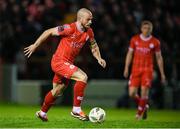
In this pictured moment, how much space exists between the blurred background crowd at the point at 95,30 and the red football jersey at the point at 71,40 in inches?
388

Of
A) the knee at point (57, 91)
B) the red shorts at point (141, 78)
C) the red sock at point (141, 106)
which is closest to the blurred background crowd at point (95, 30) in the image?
the red shorts at point (141, 78)

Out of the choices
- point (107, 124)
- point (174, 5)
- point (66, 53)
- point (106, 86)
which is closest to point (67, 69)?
point (66, 53)

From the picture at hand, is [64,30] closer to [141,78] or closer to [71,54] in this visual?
[71,54]

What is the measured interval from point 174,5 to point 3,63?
6521mm

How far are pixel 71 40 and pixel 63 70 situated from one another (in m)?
0.62

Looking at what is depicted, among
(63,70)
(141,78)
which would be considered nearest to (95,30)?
(141,78)

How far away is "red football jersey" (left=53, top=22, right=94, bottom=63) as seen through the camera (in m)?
13.4

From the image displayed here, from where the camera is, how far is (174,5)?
2516cm

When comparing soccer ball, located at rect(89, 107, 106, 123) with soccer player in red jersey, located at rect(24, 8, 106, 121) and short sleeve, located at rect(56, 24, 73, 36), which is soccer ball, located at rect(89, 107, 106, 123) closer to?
soccer player in red jersey, located at rect(24, 8, 106, 121)

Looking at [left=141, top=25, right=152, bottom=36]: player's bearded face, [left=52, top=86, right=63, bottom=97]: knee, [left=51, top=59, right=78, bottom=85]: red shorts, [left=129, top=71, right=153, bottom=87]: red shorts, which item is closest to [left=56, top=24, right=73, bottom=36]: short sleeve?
[left=51, top=59, right=78, bottom=85]: red shorts

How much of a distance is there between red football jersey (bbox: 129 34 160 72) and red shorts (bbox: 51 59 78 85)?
4.15m

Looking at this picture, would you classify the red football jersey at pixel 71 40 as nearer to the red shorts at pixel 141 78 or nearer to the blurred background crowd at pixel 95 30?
the red shorts at pixel 141 78

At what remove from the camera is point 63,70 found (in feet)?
43.4

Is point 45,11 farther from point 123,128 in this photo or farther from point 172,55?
point 123,128
